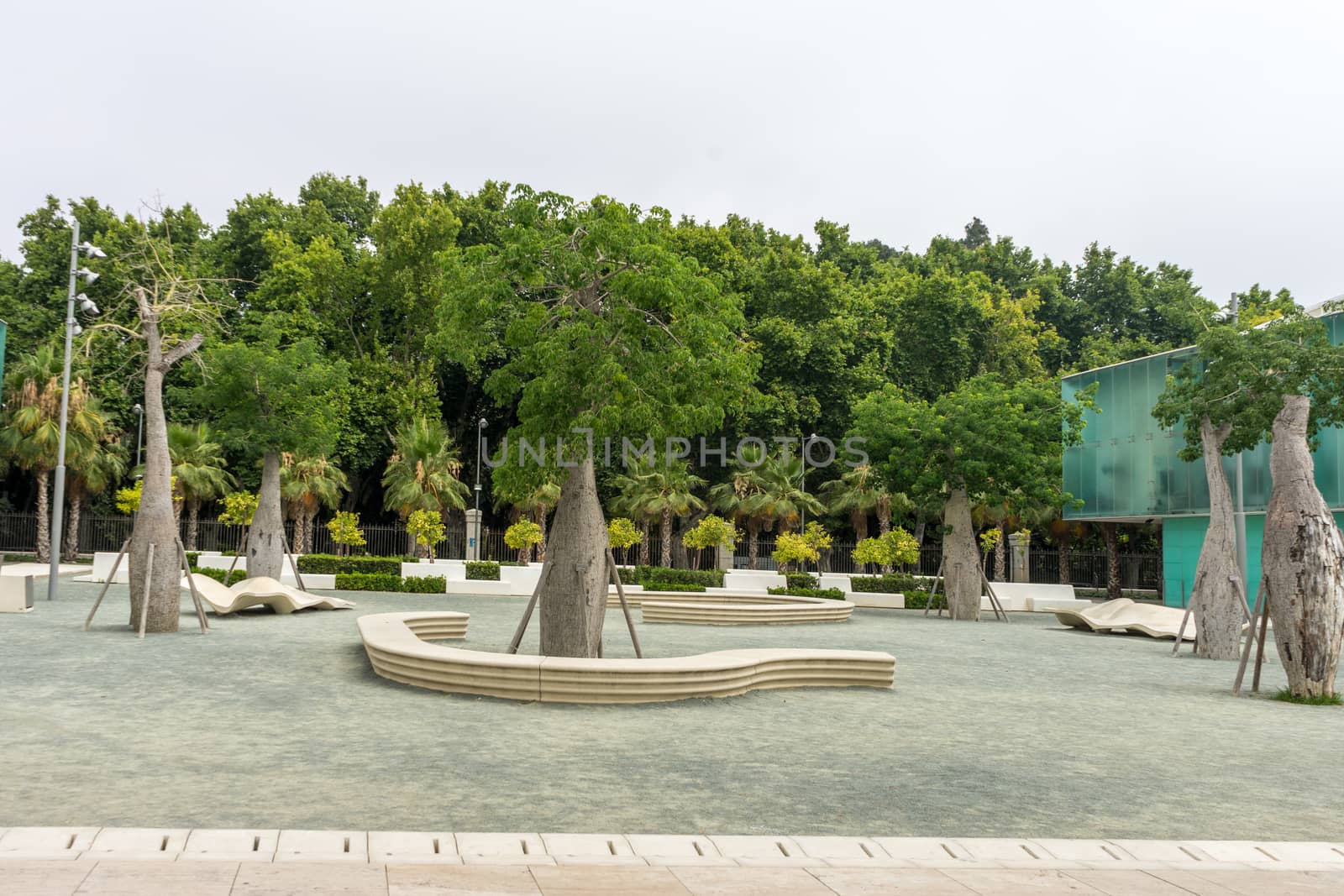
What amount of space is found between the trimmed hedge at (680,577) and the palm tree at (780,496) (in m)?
7.57

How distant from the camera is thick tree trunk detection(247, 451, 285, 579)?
2681 centimetres

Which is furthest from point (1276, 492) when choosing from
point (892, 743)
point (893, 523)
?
point (893, 523)

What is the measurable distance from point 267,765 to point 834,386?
44320mm

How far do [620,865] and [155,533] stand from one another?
14094mm

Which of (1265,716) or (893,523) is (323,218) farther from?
(1265,716)

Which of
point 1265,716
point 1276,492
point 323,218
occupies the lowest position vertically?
point 1265,716

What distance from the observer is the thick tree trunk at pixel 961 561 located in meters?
30.8

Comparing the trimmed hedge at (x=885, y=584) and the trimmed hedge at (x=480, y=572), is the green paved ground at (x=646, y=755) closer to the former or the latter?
the trimmed hedge at (x=480, y=572)

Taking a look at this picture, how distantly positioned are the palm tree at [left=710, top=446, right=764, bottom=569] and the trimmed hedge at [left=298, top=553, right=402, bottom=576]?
1615cm

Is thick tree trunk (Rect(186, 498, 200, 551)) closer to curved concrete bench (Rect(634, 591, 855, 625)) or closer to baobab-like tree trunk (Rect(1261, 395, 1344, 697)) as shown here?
curved concrete bench (Rect(634, 591, 855, 625))

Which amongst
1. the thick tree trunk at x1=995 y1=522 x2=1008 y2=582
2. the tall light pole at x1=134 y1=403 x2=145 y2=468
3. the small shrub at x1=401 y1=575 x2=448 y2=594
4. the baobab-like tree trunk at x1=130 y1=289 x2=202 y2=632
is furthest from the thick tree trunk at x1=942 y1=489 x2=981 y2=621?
the tall light pole at x1=134 y1=403 x2=145 y2=468

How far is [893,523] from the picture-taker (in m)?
57.5

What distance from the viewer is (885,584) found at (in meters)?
39.3

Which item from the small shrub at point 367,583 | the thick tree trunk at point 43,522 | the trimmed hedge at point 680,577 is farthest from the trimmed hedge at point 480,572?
the thick tree trunk at point 43,522
